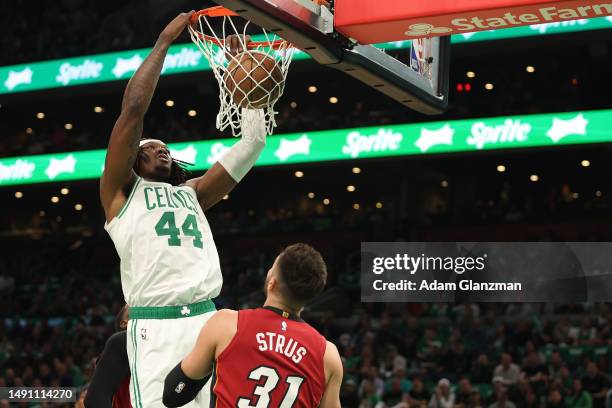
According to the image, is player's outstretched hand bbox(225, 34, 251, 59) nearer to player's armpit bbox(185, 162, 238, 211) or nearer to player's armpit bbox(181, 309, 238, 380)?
player's armpit bbox(185, 162, 238, 211)

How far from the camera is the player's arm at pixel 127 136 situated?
171 inches

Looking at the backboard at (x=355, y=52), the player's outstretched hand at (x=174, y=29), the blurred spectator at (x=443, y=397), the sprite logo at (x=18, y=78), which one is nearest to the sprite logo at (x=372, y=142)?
the blurred spectator at (x=443, y=397)

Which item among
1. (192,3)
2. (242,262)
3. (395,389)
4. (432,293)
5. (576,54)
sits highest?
(192,3)

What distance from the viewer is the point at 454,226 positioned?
20.4 metres

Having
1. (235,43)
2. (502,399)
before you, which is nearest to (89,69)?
(502,399)

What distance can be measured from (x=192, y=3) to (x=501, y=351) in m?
12.8

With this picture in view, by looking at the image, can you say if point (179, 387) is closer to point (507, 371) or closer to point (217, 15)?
point (217, 15)

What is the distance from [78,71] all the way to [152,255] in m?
17.0

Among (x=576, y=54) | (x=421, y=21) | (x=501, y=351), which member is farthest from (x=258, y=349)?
(x=576, y=54)

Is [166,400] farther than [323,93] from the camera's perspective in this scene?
No

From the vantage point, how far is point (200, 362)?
360 cm

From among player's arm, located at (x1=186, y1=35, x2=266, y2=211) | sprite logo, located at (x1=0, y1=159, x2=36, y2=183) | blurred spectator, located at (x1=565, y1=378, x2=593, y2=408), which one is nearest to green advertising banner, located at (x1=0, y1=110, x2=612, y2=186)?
sprite logo, located at (x1=0, y1=159, x2=36, y2=183)

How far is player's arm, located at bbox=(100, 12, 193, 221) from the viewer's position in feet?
14.3

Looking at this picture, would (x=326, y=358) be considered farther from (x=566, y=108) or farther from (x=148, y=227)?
(x=566, y=108)
